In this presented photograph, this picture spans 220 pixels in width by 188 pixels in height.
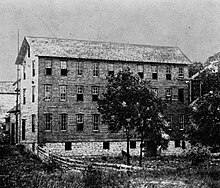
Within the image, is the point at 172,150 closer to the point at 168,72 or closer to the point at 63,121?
the point at 168,72

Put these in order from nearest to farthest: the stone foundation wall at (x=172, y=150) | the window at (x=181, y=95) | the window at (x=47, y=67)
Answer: the window at (x=47, y=67)
the stone foundation wall at (x=172, y=150)
the window at (x=181, y=95)

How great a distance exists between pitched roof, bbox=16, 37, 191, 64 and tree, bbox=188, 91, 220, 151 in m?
14.5

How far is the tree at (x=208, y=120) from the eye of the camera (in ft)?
110

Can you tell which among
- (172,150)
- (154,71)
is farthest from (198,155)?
(154,71)

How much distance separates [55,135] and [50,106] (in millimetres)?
2864

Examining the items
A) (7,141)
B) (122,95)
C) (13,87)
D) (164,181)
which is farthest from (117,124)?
(13,87)

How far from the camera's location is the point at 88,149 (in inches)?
1791

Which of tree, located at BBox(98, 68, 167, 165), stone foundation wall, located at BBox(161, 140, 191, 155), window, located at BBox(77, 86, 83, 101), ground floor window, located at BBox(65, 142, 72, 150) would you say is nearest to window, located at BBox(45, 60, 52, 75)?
window, located at BBox(77, 86, 83, 101)

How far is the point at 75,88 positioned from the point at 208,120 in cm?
1596

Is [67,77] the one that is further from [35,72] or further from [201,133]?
[201,133]

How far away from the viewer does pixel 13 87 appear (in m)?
69.6

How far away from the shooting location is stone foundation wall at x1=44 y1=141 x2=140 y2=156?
44219mm

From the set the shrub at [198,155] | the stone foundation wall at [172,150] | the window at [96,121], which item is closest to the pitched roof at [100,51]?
the window at [96,121]

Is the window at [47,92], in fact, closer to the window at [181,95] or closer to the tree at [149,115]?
the tree at [149,115]
